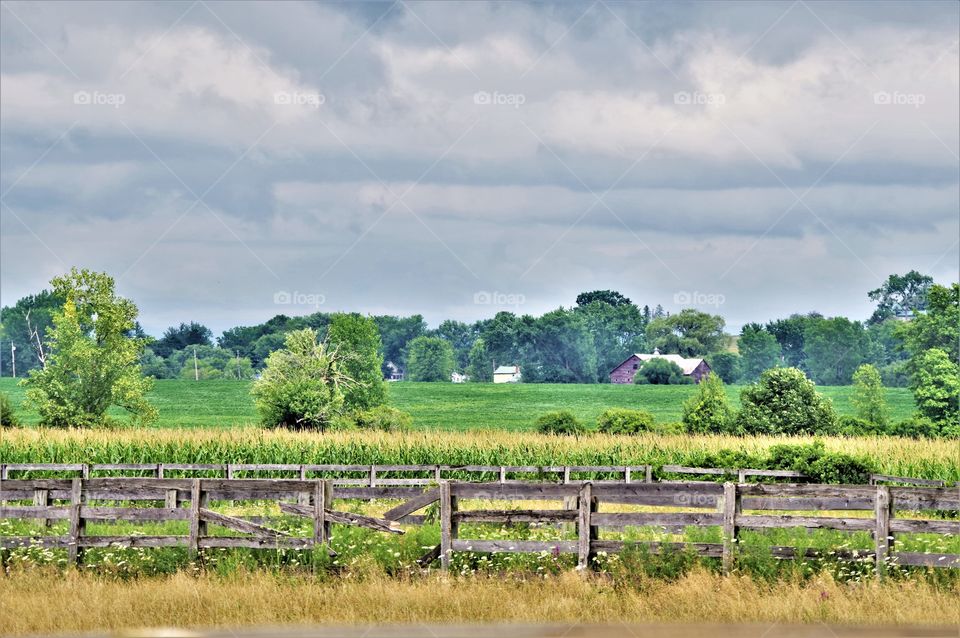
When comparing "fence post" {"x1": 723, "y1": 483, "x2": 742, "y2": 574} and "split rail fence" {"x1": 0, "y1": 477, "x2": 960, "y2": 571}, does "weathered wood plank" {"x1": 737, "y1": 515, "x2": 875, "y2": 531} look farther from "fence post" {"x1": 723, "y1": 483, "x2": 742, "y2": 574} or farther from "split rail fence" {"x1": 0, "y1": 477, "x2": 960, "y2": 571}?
"fence post" {"x1": 723, "y1": 483, "x2": 742, "y2": 574}

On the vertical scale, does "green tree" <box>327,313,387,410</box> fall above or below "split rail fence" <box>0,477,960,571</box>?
above

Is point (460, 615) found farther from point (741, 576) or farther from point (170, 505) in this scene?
point (170, 505)

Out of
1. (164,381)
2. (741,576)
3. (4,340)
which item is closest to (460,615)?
(741,576)

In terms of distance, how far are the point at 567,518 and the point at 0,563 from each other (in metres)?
8.75

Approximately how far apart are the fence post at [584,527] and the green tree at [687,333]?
138 metres

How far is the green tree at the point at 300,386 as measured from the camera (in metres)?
58.5

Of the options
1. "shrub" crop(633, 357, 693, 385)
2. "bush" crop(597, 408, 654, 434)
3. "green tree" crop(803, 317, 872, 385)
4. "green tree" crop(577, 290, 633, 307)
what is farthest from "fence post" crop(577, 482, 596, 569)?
"green tree" crop(577, 290, 633, 307)

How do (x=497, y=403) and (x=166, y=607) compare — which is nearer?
(x=166, y=607)

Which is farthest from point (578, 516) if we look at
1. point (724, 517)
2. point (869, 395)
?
point (869, 395)

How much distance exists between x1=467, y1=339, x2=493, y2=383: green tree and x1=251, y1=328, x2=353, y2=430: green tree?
74932mm

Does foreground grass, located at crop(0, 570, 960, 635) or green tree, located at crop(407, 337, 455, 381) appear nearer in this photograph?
foreground grass, located at crop(0, 570, 960, 635)

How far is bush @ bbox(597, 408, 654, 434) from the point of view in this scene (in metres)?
56.1

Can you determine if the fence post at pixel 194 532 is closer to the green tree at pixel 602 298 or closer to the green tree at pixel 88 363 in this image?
the green tree at pixel 88 363

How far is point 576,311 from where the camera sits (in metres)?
147
